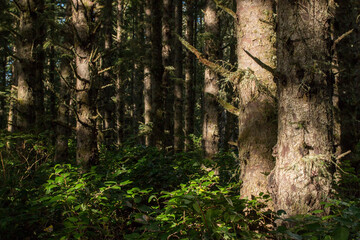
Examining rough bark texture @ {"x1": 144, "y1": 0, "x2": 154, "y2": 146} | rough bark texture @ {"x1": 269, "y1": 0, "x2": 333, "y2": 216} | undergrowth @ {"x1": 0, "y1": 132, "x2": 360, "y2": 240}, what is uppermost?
rough bark texture @ {"x1": 144, "y1": 0, "x2": 154, "y2": 146}

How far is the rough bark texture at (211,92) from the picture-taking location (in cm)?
730

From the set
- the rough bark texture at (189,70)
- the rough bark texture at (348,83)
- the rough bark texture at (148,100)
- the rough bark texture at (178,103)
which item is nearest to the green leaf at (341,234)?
the rough bark texture at (348,83)

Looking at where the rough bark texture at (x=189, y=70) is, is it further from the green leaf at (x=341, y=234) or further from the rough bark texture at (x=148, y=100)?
the green leaf at (x=341, y=234)

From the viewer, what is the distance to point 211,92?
7371mm

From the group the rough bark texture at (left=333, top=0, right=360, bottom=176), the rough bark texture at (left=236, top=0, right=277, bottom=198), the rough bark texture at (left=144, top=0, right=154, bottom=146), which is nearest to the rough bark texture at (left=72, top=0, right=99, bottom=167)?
the rough bark texture at (left=236, top=0, right=277, bottom=198)

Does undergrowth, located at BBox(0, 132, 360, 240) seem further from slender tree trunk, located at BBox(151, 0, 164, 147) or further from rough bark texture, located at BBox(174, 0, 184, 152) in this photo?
rough bark texture, located at BBox(174, 0, 184, 152)

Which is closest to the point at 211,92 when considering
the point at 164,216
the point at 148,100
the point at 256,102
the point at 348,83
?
the point at 348,83

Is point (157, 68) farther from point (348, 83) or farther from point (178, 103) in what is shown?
point (348, 83)

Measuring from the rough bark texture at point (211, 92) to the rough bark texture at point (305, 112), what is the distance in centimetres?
490

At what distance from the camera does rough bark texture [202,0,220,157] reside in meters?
7.30

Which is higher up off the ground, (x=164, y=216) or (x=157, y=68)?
(x=157, y=68)

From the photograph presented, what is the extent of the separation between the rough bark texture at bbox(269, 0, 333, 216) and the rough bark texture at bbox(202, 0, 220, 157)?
490cm

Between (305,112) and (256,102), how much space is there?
2.32ft

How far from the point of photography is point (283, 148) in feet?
7.88
